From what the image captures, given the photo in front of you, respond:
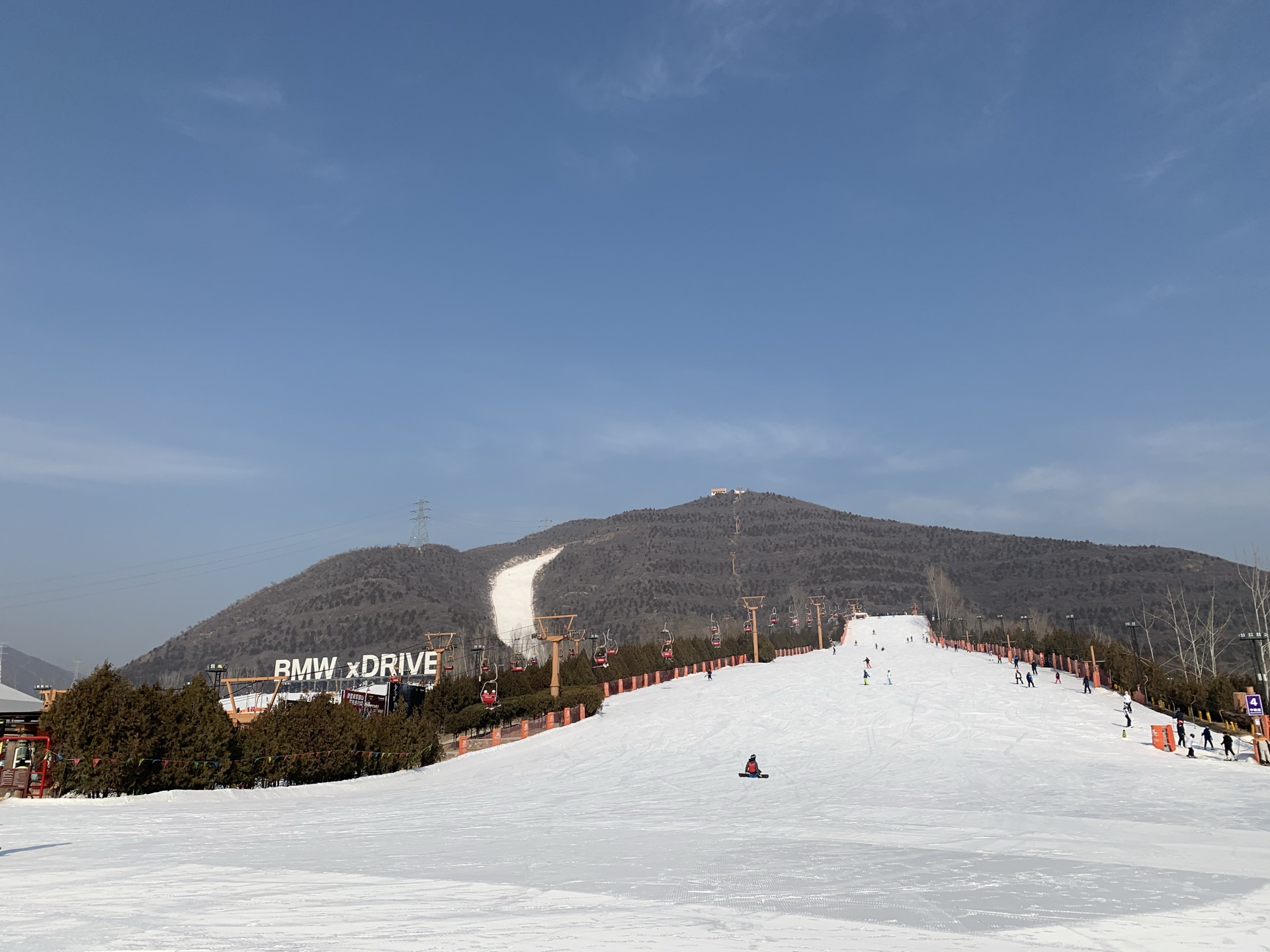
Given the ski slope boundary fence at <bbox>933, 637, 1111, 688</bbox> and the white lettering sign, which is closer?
the ski slope boundary fence at <bbox>933, 637, 1111, 688</bbox>

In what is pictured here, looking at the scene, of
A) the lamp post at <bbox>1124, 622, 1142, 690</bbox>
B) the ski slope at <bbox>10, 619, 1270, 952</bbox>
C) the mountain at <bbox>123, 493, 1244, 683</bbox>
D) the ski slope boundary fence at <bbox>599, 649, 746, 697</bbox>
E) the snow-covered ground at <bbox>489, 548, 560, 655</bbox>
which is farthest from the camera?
the snow-covered ground at <bbox>489, 548, 560, 655</bbox>

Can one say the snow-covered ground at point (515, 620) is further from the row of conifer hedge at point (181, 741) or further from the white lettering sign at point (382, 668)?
the row of conifer hedge at point (181, 741)

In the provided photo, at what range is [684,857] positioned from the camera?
12508mm

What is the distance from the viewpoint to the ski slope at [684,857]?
311 inches

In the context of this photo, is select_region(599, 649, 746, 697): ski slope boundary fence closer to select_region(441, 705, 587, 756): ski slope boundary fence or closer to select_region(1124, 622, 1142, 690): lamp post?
select_region(441, 705, 587, 756): ski slope boundary fence

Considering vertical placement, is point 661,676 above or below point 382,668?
below

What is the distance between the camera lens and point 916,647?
265 feet

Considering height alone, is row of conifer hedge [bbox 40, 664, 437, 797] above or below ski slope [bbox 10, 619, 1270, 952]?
above

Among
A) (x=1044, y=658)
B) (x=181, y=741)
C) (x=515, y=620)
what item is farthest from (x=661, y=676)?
(x=515, y=620)

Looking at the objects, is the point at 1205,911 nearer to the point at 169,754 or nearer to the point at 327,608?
the point at 169,754

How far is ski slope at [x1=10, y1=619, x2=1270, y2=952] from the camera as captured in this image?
789 centimetres

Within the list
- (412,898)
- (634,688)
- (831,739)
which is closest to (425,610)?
(634,688)

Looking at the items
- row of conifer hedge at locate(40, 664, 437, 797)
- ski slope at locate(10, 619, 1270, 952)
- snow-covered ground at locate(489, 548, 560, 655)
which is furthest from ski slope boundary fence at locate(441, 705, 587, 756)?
snow-covered ground at locate(489, 548, 560, 655)

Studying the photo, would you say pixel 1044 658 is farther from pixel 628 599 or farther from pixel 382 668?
pixel 628 599
